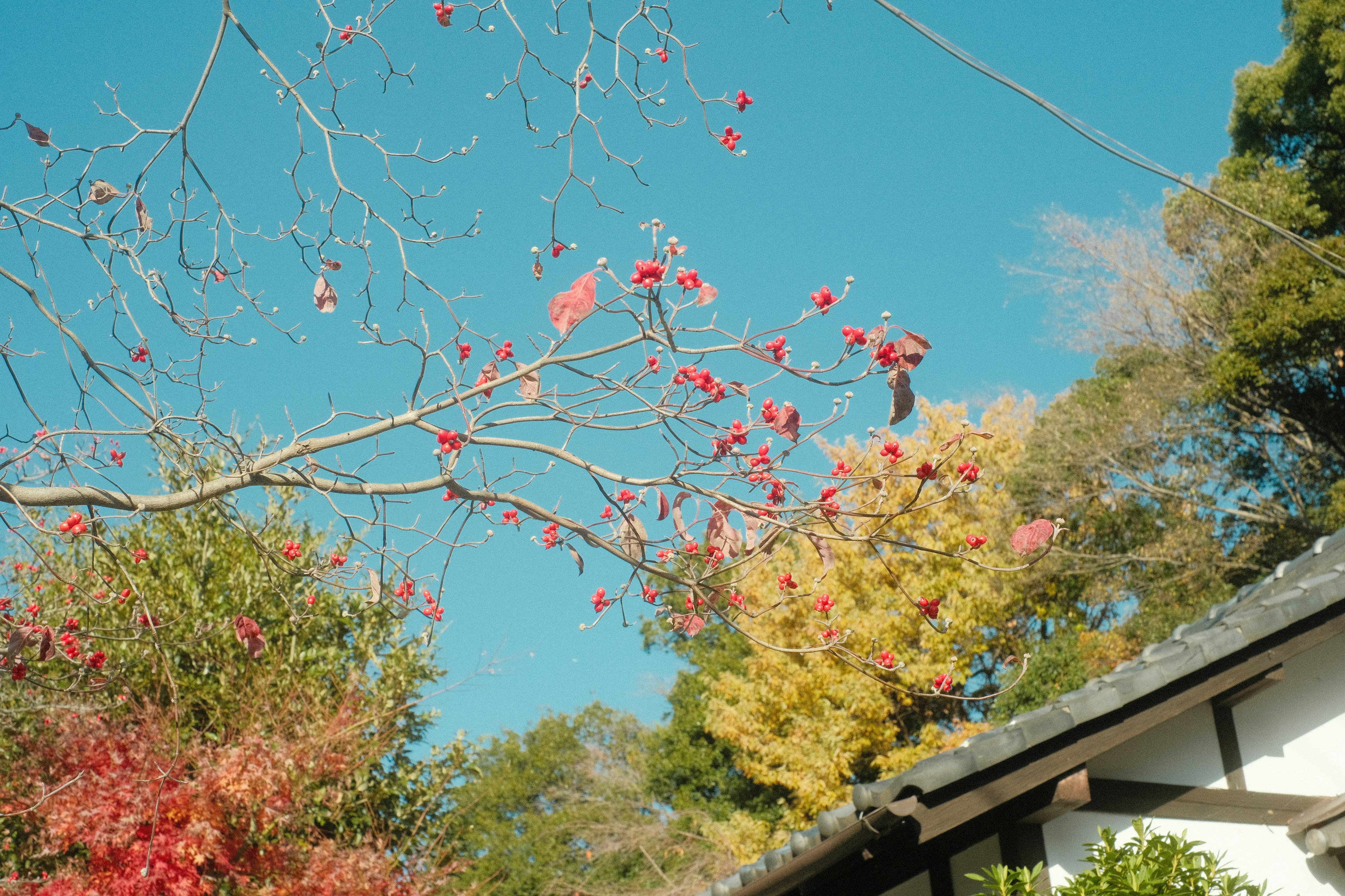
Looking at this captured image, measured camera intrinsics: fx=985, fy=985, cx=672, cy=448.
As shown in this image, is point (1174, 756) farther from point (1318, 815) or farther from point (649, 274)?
point (649, 274)

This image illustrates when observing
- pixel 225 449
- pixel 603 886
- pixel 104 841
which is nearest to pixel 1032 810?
pixel 225 449

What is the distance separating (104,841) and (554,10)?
7.65 metres

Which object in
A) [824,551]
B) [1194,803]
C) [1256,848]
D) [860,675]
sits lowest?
[1256,848]

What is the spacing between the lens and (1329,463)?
48.3 feet

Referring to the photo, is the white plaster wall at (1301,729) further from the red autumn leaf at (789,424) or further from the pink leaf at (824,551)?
the red autumn leaf at (789,424)

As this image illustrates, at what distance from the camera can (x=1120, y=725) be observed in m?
3.35

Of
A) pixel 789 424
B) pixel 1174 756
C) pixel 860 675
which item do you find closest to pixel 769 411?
pixel 789 424

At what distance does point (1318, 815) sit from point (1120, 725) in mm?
847

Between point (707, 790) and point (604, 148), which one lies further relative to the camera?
point (707, 790)

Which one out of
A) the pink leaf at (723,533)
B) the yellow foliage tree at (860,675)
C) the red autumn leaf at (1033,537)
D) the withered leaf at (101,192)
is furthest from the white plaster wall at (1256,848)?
the yellow foliage tree at (860,675)

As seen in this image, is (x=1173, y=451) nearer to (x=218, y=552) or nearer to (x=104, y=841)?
(x=218, y=552)

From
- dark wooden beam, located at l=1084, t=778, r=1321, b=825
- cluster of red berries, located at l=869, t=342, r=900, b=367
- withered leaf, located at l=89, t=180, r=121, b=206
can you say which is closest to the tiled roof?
dark wooden beam, located at l=1084, t=778, r=1321, b=825

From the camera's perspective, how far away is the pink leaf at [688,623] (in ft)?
8.86

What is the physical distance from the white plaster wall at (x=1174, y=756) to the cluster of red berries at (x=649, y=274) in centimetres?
247
